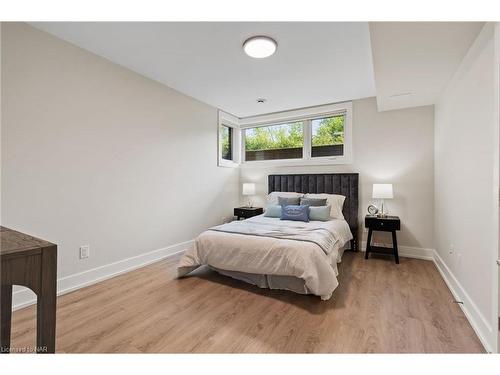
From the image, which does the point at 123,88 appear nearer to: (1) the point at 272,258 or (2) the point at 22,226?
(2) the point at 22,226

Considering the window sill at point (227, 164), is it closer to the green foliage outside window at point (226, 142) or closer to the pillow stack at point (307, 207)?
the green foliage outside window at point (226, 142)

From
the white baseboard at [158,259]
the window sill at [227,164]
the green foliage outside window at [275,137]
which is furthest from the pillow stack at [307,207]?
the window sill at [227,164]

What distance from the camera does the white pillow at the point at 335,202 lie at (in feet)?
12.0

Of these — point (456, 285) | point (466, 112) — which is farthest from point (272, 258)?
point (466, 112)

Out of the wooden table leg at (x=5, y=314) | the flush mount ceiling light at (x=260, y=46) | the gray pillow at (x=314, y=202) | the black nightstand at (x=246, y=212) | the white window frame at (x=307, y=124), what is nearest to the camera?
the wooden table leg at (x=5, y=314)

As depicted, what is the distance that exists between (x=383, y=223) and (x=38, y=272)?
11.9 feet

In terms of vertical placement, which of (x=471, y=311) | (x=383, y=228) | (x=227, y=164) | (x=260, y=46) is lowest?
(x=471, y=311)

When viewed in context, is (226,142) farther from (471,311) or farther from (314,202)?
(471,311)

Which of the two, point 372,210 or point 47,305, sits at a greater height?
point 372,210

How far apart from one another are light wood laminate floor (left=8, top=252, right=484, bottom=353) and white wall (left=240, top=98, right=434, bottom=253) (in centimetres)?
104

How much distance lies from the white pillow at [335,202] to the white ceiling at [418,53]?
1.59 m

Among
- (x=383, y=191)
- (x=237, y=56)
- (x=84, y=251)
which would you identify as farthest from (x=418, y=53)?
(x=84, y=251)

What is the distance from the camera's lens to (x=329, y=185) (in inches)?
160

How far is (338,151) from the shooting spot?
165 inches
